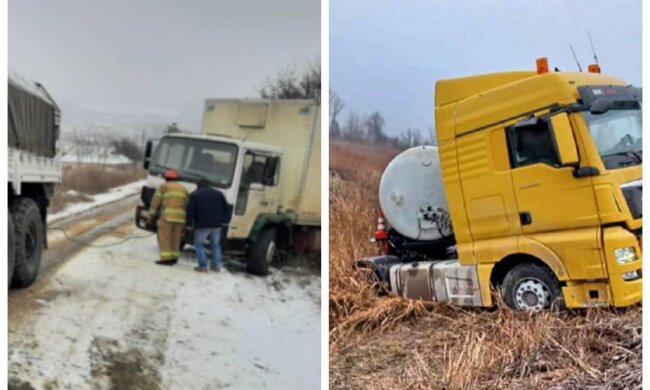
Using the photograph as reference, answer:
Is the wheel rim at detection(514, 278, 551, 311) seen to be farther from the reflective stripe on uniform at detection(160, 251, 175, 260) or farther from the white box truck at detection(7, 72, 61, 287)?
the white box truck at detection(7, 72, 61, 287)

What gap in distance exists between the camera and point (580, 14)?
4273mm

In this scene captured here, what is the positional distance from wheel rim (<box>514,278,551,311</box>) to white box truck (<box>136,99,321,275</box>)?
3.86ft

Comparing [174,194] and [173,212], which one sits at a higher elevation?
[174,194]

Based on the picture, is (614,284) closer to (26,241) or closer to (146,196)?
(146,196)

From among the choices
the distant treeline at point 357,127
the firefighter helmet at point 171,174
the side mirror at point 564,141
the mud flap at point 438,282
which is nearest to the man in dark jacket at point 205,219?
the firefighter helmet at point 171,174

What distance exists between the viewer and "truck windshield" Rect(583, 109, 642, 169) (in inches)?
160

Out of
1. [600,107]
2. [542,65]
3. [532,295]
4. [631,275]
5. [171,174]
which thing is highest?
[542,65]

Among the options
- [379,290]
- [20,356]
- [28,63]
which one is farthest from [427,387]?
[28,63]

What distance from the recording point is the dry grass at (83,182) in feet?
14.0

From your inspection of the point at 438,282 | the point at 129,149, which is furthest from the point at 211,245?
the point at 438,282

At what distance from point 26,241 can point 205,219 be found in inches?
40.3

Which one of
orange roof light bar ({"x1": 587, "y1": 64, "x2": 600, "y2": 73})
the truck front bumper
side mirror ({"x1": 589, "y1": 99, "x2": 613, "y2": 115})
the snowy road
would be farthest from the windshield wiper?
the snowy road

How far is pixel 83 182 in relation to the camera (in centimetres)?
430

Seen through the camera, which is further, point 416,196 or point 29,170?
point 416,196
